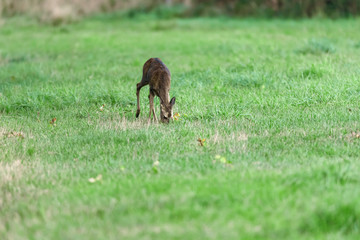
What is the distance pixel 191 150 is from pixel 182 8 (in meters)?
25.8

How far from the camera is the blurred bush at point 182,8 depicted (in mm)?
23109

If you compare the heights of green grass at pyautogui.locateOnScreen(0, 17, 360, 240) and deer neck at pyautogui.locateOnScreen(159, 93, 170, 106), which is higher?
deer neck at pyautogui.locateOnScreen(159, 93, 170, 106)

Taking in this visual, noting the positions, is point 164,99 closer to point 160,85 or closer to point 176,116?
point 160,85

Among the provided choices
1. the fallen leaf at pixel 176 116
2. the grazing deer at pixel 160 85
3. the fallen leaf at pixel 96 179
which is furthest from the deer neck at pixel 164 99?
the fallen leaf at pixel 96 179

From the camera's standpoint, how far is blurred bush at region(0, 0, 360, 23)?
23.1 m

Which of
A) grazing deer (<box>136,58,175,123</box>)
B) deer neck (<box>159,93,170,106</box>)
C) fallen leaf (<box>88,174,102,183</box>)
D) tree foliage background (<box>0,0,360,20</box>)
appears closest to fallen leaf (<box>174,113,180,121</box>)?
grazing deer (<box>136,58,175,123</box>)

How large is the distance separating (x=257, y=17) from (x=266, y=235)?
72.8ft

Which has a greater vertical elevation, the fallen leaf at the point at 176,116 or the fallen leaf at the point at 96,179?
the fallen leaf at the point at 96,179

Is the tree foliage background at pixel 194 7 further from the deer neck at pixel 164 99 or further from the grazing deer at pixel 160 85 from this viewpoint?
the deer neck at pixel 164 99

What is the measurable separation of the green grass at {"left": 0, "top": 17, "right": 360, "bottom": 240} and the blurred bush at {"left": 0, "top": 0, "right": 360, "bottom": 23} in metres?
10.3

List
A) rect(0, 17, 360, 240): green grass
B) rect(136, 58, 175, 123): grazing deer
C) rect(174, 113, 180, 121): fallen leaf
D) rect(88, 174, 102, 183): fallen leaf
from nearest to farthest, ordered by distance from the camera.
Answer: rect(0, 17, 360, 240): green grass
rect(88, 174, 102, 183): fallen leaf
rect(136, 58, 175, 123): grazing deer
rect(174, 113, 180, 121): fallen leaf

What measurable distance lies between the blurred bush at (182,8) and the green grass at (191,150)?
33.9ft

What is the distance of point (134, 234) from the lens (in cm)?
392

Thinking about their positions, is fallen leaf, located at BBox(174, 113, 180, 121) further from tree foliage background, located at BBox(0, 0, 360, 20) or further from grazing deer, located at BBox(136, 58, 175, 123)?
tree foliage background, located at BBox(0, 0, 360, 20)
